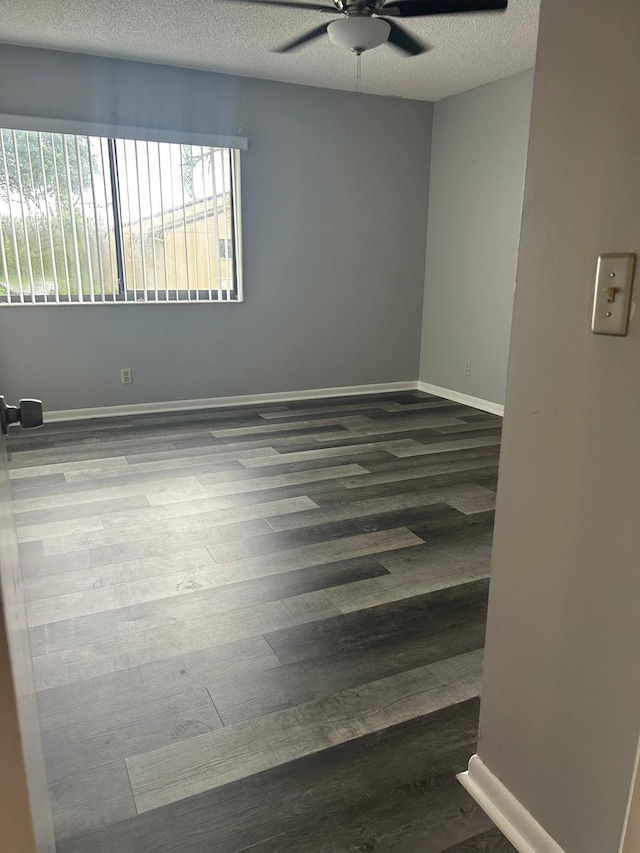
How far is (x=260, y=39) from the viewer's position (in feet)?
12.5

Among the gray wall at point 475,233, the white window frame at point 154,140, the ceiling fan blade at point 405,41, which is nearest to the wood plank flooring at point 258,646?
the white window frame at point 154,140

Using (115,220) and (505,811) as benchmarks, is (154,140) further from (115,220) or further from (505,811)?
(505,811)

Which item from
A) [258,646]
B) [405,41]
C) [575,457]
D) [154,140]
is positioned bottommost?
[258,646]

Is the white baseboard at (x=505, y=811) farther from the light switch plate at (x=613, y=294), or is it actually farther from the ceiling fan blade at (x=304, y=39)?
the ceiling fan blade at (x=304, y=39)

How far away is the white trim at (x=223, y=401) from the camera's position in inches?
184

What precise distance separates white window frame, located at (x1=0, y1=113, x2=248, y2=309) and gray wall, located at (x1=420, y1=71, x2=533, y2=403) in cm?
181

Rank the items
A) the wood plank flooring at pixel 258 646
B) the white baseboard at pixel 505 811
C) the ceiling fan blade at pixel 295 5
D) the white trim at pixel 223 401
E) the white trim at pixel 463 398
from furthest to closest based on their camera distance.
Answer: the white trim at pixel 463 398 → the white trim at pixel 223 401 → the ceiling fan blade at pixel 295 5 → the wood plank flooring at pixel 258 646 → the white baseboard at pixel 505 811

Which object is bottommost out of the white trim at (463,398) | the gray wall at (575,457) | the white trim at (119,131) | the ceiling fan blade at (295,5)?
the white trim at (463,398)

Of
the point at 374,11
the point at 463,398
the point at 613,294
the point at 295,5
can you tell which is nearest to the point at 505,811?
the point at 613,294

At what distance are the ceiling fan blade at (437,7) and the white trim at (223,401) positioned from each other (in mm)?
2987

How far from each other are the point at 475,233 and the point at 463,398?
1383 mm

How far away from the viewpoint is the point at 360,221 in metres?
5.36

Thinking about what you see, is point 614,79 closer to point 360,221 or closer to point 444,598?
point 444,598

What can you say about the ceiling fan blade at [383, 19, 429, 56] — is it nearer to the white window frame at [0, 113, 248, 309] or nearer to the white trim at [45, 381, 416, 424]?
the white window frame at [0, 113, 248, 309]
